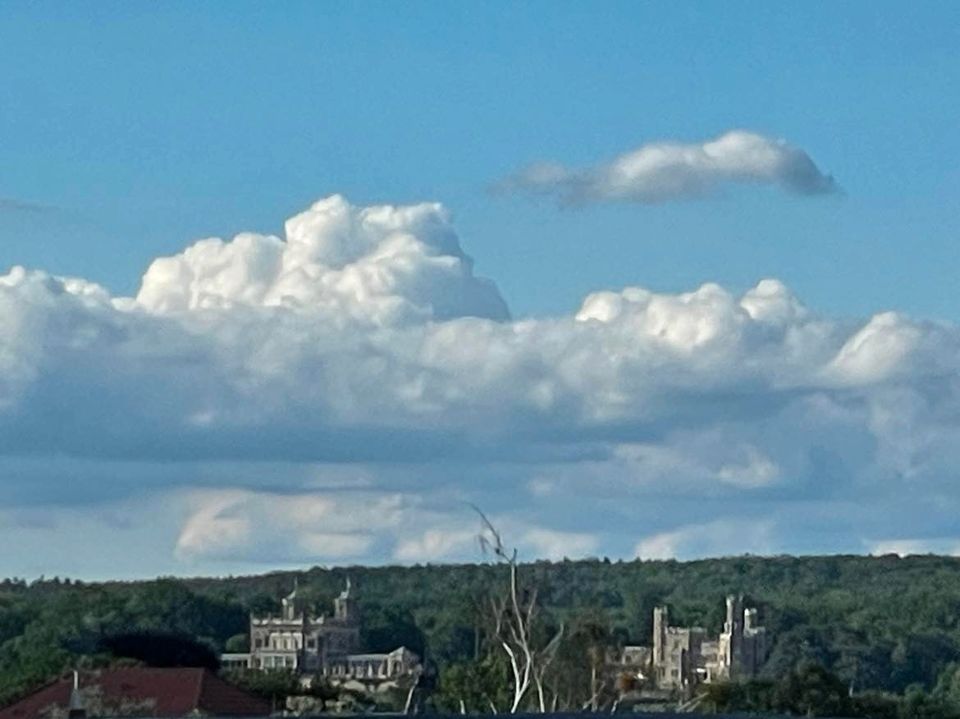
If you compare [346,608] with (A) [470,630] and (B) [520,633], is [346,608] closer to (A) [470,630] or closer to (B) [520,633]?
(A) [470,630]

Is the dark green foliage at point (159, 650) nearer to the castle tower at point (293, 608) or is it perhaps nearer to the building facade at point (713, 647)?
the building facade at point (713, 647)

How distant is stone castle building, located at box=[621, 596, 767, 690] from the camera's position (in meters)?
145

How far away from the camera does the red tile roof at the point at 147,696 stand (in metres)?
80.6

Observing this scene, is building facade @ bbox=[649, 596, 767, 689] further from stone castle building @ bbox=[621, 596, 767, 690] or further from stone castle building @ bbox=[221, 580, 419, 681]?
stone castle building @ bbox=[221, 580, 419, 681]

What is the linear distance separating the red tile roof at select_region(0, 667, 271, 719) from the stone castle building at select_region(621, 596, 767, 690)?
4971 cm

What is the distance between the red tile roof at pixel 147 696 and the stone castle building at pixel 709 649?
49715 millimetres

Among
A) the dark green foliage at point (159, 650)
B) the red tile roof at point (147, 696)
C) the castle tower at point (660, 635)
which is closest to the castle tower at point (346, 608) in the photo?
the castle tower at point (660, 635)

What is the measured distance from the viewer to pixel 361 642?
166m

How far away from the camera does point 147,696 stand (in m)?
84.1

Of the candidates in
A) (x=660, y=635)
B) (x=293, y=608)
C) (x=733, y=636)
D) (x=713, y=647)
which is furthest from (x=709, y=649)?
(x=293, y=608)

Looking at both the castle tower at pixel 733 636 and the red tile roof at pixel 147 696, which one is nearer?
the red tile roof at pixel 147 696

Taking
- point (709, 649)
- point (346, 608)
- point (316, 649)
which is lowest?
point (316, 649)

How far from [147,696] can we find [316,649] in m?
68.7

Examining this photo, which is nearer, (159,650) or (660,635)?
(159,650)
